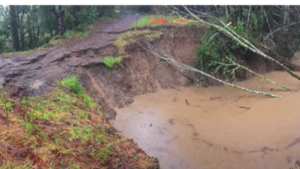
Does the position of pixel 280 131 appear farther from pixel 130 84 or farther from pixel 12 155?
pixel 12 155

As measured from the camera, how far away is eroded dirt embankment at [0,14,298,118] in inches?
310

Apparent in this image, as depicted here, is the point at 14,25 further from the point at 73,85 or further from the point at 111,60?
the point at 73,85

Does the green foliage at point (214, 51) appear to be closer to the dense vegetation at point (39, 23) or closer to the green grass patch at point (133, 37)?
the green grass patch at point (133, 37)

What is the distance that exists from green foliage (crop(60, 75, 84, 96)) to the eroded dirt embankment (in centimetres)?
30

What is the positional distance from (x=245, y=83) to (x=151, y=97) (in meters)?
3.55

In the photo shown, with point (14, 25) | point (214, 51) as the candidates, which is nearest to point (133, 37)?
point (214, 51)

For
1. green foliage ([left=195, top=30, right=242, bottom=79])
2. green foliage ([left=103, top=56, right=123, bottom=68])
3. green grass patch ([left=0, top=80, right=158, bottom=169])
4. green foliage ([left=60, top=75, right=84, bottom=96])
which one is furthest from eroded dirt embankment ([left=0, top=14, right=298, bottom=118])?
green grass patch ([left=0, top=80, right=158, bottom=169])

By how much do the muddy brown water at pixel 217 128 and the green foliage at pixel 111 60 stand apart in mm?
1348

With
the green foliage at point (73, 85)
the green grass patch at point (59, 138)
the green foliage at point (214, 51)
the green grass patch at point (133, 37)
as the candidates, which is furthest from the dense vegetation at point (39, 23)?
the green grass patch at point (59, 138)

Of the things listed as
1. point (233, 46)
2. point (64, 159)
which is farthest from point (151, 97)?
point (64, 159)

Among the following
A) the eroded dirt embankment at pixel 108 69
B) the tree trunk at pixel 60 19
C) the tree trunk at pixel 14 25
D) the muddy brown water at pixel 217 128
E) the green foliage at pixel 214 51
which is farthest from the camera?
the tree trunk at pixel 60 19

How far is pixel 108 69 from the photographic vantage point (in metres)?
9.61

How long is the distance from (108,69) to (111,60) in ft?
1.11

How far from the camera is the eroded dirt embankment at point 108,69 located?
7873 millimetres
